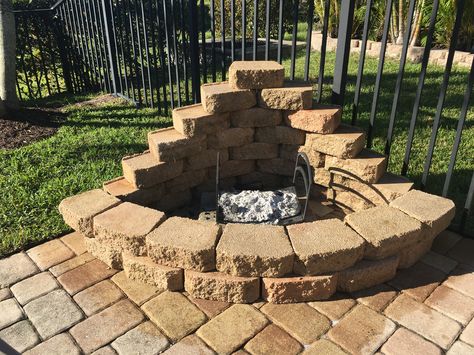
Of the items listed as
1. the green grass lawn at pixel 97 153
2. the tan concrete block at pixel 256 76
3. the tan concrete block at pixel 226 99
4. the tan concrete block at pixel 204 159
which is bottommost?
the green grass lawn at pixel 97 153

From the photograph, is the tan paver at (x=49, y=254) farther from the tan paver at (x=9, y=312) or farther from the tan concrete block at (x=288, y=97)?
the tan concrete block at (x=288, y=97)

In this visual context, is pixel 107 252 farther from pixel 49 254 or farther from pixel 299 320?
pixel 299 320

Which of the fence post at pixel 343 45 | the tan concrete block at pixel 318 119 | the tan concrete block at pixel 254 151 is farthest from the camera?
the tan concrete block at pixel 254 151

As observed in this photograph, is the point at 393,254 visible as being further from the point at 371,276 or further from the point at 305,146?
the point at 305,146

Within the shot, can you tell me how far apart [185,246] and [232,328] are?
0.55 meters

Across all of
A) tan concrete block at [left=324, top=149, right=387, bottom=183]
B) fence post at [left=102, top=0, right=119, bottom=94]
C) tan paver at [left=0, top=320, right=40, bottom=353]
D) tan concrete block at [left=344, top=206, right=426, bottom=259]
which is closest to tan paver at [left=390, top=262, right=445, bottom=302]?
tan concrete block at [left=344, top=206, right=426, bottom=259]

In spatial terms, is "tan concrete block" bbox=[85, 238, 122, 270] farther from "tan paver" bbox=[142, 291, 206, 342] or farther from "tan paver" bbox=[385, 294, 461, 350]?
"tan paver" bbox=[385, 294, 461, 350]

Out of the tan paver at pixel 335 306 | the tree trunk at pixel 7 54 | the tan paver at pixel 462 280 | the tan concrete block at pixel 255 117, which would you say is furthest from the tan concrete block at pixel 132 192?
the tree trunk at pixel 7 54

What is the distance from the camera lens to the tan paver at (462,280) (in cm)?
270

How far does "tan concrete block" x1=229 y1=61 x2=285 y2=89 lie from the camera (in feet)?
11.2

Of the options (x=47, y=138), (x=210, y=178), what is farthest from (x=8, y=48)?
(x=210, y=178)

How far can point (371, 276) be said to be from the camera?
2.71 metres

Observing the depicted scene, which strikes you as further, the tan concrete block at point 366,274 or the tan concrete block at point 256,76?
the tan concrete block at point 256,76

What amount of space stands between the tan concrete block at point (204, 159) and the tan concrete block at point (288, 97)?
22.3 inches
